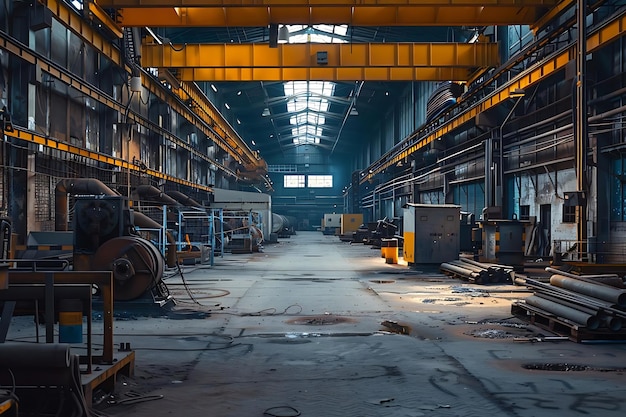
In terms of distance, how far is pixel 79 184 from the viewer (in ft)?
52.6

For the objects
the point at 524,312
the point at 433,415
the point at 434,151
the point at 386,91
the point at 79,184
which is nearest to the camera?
the point at 433,415

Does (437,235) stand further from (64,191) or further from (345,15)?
(64,191)

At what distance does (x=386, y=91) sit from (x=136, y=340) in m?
35.0

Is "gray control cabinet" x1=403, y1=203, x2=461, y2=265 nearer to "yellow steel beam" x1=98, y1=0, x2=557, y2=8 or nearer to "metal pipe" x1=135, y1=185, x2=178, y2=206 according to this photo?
"yellow steel beam" x1=98, y1=0, x2=557, y2=8

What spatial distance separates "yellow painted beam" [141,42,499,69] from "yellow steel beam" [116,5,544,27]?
3.16 metres

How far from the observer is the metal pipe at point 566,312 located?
295 inches

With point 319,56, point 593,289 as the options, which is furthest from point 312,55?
point 593,289

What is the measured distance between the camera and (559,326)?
816cm

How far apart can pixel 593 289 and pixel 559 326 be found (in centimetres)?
76

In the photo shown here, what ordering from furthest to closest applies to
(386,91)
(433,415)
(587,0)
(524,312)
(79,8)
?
1. (386,91)
2. (79,8)
3. (587,0)
4. (524,312)
5. (433,415)

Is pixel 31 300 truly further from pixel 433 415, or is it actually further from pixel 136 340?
pixel 433 415

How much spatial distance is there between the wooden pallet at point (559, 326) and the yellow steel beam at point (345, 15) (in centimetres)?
1004

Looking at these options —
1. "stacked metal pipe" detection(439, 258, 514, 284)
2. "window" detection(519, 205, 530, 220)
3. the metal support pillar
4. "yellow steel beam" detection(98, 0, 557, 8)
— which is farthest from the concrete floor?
"window" detection(519, 205, 530, 220)

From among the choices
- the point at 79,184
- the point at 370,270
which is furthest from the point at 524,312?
the point at 79,184
